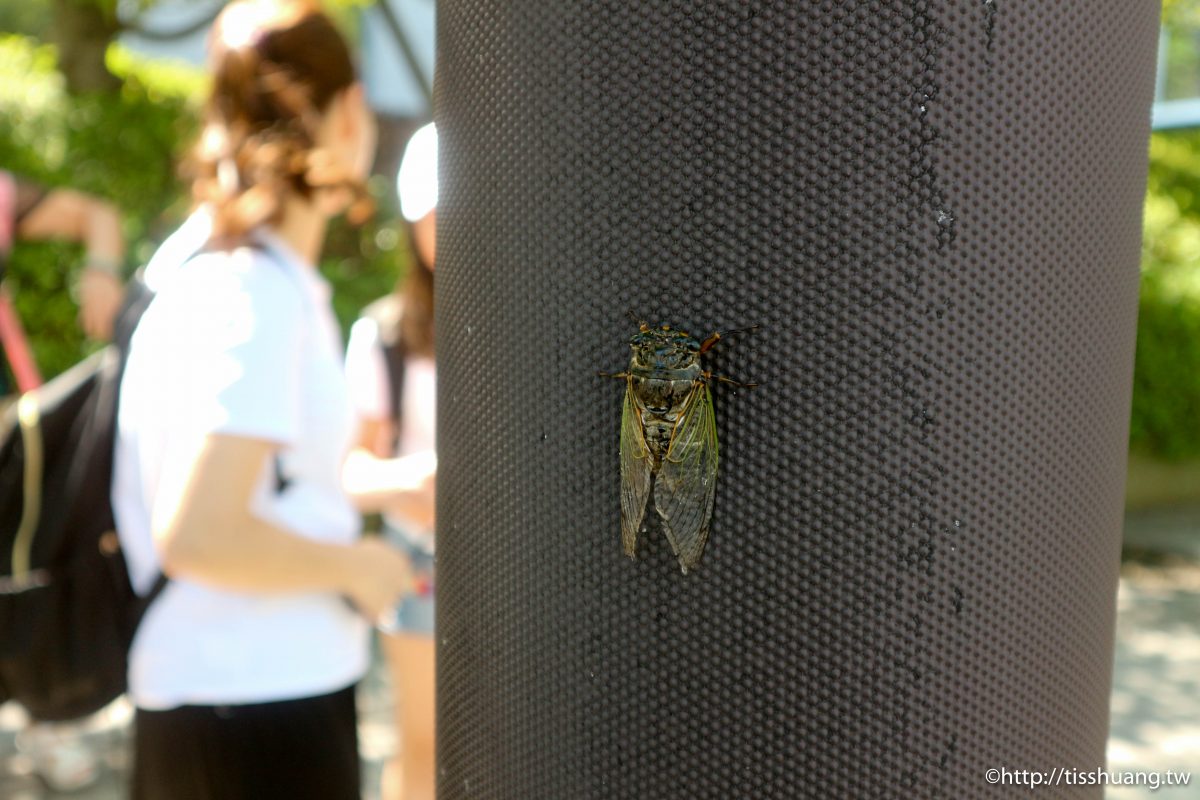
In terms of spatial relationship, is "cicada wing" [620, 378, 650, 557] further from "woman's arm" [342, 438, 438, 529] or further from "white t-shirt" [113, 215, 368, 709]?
"woman's arm" [342, 438, 438, 529]

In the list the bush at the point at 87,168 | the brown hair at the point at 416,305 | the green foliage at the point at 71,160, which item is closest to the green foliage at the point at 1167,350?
the bush at the point at 87,168

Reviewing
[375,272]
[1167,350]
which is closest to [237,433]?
[375,272]

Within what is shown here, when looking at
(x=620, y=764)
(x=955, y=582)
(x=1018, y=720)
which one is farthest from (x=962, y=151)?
(x=620, y=764)

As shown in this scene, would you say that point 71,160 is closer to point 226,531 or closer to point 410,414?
point 410,414

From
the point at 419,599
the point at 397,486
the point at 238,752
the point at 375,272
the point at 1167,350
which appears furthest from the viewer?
the point at 1167,350

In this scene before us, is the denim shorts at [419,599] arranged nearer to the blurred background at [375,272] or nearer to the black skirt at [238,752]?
the black skirt at [238,752]

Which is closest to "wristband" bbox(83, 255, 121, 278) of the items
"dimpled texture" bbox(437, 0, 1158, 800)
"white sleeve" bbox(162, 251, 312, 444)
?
"white sleeve" bbox(162, 251, 312, 444)

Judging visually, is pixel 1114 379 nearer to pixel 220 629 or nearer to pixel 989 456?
pixel 989 456
